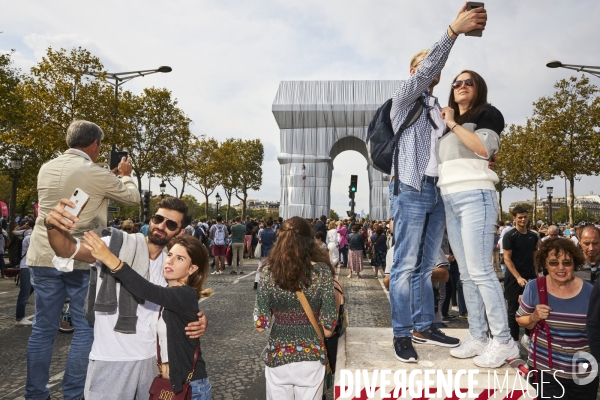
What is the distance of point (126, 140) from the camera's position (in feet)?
67.1

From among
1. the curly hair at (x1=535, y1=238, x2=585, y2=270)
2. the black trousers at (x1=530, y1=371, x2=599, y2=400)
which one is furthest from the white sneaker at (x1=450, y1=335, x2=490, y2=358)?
the curly hair at (x1=535, y1=238, x2=585, y2=270)

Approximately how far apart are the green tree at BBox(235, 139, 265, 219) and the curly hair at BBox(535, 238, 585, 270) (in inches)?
1860

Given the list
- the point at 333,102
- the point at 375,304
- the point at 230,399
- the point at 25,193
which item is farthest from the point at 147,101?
the point at 230,399

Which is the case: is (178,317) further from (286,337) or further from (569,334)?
(569,334)

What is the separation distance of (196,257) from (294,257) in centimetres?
51

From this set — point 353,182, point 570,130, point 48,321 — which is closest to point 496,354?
point 48,321

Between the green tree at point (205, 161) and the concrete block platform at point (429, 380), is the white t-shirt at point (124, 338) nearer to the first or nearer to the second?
the concrete block platform at point (429, 380)

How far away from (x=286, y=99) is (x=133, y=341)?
28454 mm

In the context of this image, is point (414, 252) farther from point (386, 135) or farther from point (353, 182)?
point (353, 182)

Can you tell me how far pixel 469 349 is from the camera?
2.40m

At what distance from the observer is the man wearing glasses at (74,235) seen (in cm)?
293

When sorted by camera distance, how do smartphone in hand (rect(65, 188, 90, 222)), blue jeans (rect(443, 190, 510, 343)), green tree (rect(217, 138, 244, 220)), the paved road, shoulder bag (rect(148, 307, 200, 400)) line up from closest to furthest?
smartphone in hand (rect(65, 188, 90, 222)), shoulder bag (rect(148, 307, 200, 400)), blue jeans (rect(443, 190, 510, 343)), the paved road, green tree (rect(217, 138, 244, 220))

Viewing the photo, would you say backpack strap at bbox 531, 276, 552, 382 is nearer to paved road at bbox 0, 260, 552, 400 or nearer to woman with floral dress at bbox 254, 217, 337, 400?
woman with floral dress at bbox 254, 217, 337, 400

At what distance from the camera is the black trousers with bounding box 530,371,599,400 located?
2.65m
